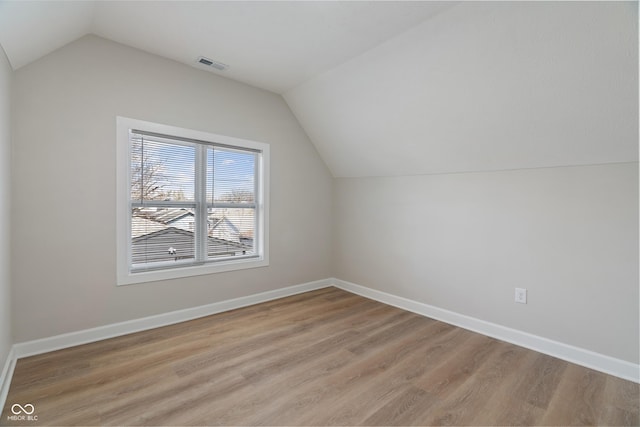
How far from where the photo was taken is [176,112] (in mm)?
2922

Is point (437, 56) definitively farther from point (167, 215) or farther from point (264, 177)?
point (167, 215)

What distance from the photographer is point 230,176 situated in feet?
11.2

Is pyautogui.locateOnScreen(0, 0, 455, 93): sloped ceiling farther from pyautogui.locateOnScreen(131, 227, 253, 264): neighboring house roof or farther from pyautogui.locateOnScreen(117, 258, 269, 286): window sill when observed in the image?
pyautogui.locateOnScreen(117, 258, 269, 286): window sill

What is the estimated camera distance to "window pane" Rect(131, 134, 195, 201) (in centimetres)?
Result: 275

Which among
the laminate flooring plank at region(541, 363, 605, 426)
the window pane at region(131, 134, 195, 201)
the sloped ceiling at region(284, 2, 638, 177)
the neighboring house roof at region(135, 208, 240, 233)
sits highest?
the sloped ceiling at region(284, 2, 638, 177)

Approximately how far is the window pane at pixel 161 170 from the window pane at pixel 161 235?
0.15 metres

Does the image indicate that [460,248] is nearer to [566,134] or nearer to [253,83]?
[566,134]

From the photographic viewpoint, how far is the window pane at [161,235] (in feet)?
9.10

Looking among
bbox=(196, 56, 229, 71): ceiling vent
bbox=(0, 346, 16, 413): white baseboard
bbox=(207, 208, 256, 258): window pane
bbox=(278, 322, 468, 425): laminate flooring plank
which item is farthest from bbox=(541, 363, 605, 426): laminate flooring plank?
bbox=(196, 56, 229, 71): ceiling vent

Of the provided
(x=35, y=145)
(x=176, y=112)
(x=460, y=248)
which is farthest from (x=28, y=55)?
(x=460, y=248)

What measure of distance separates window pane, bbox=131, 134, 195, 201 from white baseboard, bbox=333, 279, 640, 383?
107 inches

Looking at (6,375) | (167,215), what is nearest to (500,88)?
(167,215)

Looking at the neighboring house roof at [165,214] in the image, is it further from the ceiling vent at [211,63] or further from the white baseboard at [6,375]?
the ceiling vent at [211,63]

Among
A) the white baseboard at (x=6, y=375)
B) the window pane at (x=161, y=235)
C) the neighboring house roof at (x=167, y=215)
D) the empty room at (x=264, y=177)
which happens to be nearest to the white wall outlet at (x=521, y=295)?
the empty room at (x=264, y=177)
